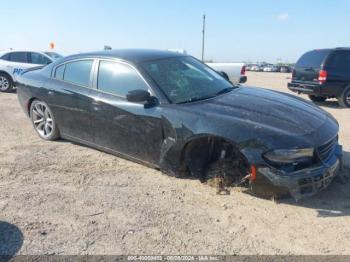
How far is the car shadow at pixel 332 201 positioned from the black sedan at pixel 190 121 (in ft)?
0.74

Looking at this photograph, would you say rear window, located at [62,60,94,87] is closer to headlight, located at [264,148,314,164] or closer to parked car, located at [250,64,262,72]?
headlight, located at [264,148,314,164]

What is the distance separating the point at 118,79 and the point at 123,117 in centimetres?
59

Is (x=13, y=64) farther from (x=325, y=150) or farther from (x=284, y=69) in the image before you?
(x=284, y=69)

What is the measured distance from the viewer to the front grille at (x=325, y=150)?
4.07 m

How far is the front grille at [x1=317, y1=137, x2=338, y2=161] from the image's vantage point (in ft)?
13.4

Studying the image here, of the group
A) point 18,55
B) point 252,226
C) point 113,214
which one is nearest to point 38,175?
point 113,214

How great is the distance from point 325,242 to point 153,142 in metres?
2.20

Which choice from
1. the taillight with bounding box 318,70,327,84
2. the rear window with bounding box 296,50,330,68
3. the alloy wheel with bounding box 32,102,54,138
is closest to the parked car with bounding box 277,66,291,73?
the rear window with bounding box 296,50,330,68

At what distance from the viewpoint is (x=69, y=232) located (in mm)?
3674

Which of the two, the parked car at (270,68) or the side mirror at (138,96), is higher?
the side mirror at (138,96)

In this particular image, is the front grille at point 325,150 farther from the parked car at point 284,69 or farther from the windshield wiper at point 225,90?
the parked car at point 284,69

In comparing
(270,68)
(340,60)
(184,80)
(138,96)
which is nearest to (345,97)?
(340,60)

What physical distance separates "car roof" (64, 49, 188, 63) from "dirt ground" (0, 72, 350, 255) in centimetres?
144

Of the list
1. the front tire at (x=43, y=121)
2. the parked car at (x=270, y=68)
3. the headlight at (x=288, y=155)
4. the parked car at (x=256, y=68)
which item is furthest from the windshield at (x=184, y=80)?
the parked car at (x=256, y=68)
